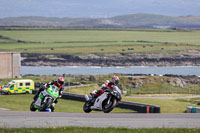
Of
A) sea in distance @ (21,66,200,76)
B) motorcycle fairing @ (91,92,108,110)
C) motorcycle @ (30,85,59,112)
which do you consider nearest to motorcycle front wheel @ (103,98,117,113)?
motorcycle fairing @ (91,92,108,110)

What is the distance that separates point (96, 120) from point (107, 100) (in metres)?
4.68

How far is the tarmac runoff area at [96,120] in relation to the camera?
729 inches

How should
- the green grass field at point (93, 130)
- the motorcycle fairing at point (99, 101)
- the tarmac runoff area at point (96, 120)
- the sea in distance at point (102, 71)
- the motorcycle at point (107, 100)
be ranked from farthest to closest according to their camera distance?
1. the sea in distance at point (102, 71)
2. the motorcycle fairing at point (99, 101)
3. the motorcycle at point (107, 100)
4. the tarmac runoff area at point (96, 120)
5. the green grass field at point (93, 130)

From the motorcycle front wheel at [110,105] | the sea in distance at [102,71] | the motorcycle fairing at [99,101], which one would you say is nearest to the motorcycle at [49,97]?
the motorcycle fairing at [99,101]

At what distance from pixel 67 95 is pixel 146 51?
501 feet

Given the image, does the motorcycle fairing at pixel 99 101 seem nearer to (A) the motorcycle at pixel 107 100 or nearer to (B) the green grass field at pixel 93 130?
(A) the motorcycle at pixel 107 100

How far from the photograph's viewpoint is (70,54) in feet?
602

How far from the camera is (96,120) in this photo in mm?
19500

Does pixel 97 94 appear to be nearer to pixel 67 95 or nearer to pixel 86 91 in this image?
pixel 67 95

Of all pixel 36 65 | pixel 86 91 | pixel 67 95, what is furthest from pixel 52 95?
pixel 36 65

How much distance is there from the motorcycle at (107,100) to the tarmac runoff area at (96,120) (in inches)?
111

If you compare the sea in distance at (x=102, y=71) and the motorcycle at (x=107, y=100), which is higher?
the motorcycle at (x=107, y=100)

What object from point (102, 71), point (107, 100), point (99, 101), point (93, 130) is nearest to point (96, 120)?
point (93, 130)

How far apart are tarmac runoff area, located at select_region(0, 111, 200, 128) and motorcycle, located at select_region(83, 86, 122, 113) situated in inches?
111
